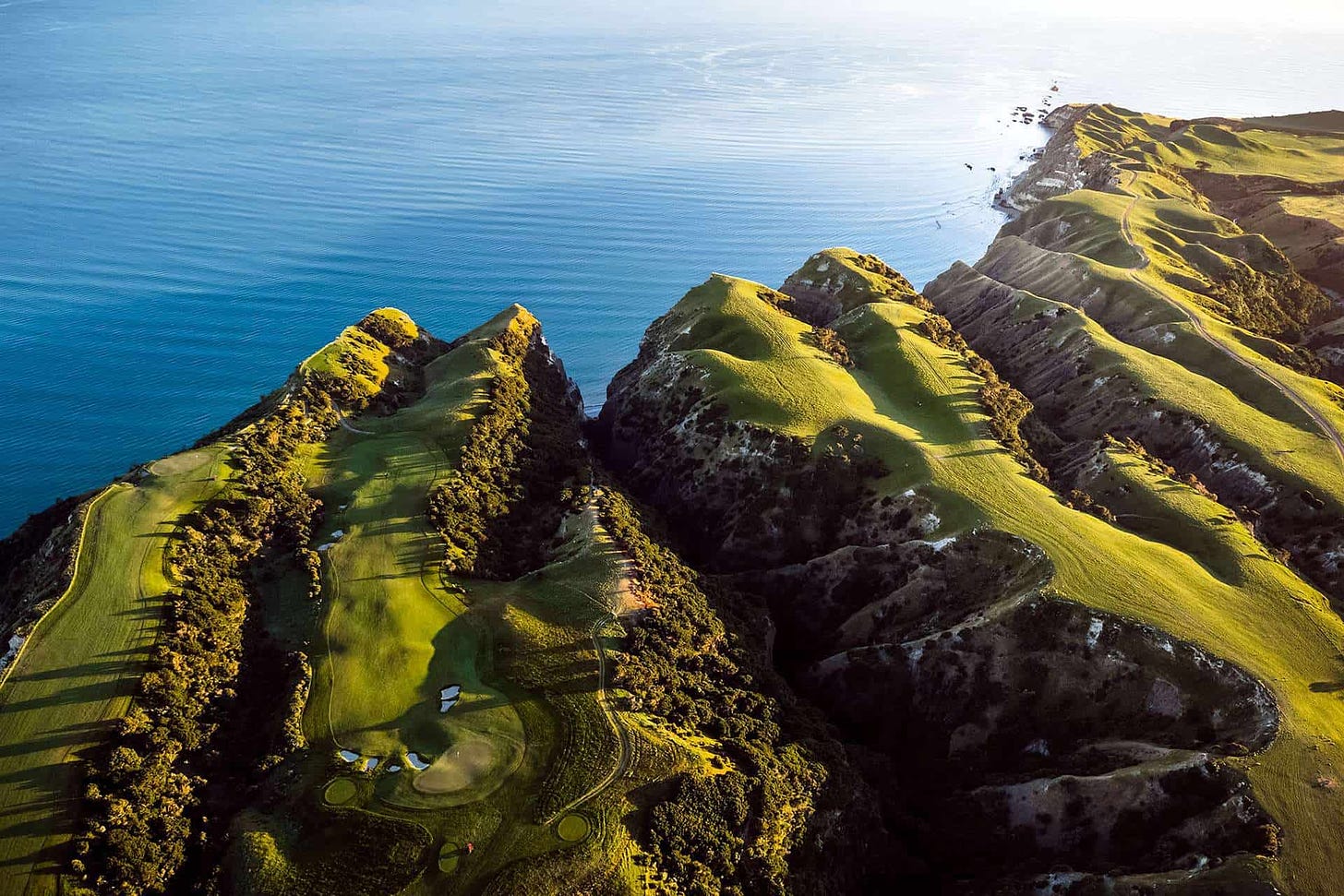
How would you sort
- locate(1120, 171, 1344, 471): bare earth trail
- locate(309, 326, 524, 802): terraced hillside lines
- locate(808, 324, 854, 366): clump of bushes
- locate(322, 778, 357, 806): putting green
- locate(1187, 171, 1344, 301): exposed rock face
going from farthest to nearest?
locate(1187, 171, 1344, 301): exposed rock face, locate(808, 324, 854, 366): clump of bushes, locate(1120, 171, 1344, 471): bare earth trail, locate(309, 326, 524, 802): terraced hillside lines, locate(322, 778, 357, 806): putting green

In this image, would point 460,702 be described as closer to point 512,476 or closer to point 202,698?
point 202,698

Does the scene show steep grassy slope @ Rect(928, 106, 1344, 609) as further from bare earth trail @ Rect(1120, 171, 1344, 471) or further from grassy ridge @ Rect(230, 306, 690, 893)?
grassy ridge @ Rect(230, 306, 690, 893)

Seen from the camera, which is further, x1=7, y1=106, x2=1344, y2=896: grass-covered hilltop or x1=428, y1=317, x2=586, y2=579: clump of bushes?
x1=428, y1=317, x2=586, y2=579: clump of bushes

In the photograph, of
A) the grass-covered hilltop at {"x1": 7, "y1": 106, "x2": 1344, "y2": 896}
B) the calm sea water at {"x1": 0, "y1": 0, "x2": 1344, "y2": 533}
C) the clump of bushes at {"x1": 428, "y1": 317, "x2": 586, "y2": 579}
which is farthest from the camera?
the calm sea water at {"x1": 0, "y1": 0, "x2": 1344, "y2": 533}

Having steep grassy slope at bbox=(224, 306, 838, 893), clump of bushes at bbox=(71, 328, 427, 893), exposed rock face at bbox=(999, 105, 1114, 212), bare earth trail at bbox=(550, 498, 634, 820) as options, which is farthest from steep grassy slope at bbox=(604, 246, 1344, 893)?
exposed rock face at bbox=(999, 105, 1114, 212)

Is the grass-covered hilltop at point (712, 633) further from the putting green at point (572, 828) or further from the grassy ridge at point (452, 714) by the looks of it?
the putting green at point (572, 828)

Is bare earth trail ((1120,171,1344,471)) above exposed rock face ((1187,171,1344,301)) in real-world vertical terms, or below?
below

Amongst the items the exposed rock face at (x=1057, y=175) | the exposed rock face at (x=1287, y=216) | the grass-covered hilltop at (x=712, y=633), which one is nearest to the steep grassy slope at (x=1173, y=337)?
the grass-covered hilltop at (x=712, y=633)

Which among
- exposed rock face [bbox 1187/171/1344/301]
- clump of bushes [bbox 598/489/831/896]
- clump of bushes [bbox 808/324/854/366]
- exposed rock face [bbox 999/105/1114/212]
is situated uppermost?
exposed rock face [bbox 999/105/1114/212]
